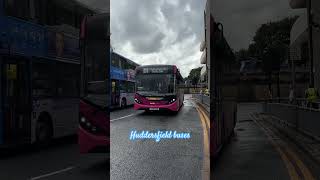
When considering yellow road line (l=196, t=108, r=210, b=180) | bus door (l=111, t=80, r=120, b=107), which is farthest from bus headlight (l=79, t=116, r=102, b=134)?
yellow road line (l=196, t=108, r=210, b=180)

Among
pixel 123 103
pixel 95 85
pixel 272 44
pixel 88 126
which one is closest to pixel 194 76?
pixel 123 103

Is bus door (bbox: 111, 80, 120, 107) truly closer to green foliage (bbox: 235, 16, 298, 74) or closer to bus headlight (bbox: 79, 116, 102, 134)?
bus headlight (bbox: 79, 116, 102, 134)

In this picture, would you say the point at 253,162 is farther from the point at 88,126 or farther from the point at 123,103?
the point at 123,103

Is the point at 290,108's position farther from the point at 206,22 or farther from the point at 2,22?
the point at 206,22

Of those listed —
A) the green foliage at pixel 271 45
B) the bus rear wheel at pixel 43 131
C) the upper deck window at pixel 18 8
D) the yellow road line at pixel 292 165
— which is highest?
the upper deck window at pixel 18 8

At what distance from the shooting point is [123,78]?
6.25 metres

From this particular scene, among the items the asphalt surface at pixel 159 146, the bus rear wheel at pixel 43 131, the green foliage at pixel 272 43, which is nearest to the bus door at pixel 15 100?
the bus rear wheel at pixel 43 131

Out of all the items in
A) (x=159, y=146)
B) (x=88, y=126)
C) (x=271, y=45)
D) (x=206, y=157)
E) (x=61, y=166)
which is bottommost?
(x=61, y=166)

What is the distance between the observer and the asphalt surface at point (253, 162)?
8.44 metres

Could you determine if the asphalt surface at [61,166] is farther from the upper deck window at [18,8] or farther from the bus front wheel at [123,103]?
the upper deck window at [18,8]

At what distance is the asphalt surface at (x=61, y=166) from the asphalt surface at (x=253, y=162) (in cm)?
194

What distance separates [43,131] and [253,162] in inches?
174

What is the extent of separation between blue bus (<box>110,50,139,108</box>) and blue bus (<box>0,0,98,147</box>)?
8.07 ft

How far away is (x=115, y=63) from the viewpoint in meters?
6.09
